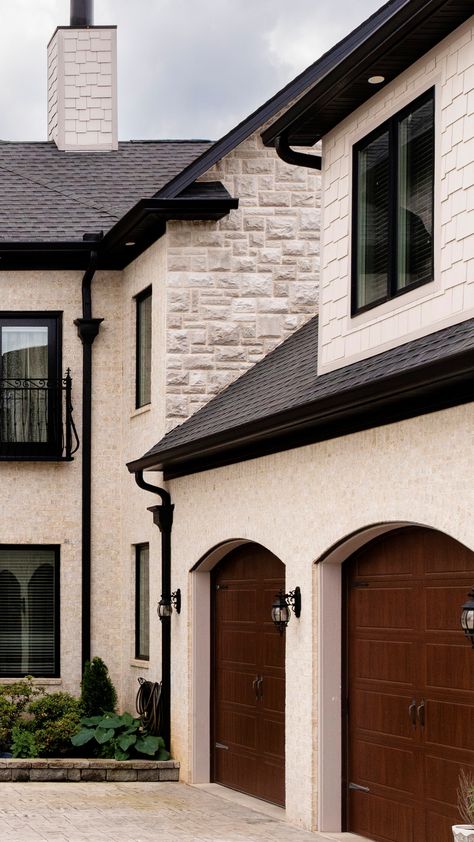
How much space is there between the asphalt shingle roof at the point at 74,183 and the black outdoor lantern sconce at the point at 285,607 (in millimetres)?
7455

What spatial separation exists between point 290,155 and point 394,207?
6.80ft

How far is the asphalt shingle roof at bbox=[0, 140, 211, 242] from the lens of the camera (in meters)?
18.7

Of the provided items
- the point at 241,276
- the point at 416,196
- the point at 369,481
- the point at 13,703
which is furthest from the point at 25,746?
the point at 416,196

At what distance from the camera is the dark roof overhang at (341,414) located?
9.14 meters

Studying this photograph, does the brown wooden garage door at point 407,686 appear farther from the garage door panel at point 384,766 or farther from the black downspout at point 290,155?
the black downspout at point 290,155

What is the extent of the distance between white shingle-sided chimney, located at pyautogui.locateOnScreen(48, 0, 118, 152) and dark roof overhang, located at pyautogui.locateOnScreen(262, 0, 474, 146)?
8.17 metres

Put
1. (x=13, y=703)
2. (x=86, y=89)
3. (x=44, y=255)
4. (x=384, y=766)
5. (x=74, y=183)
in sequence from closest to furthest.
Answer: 1. (x=384, y=766)
2. (x=13, y=703)
3. (x=44, y=255)
4. (x=74, y=183)
5. (x=86, y=89)

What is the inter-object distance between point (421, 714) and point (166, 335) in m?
7.51

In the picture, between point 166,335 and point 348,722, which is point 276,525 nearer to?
point 348,722

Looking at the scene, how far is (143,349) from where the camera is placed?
18.1m

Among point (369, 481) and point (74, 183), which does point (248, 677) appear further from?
point (74, 183)

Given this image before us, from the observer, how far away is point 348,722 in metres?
11.8

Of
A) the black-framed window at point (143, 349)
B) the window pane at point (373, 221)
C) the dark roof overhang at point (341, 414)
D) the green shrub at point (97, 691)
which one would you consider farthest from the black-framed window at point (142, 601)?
the window pane at point (373, 221)

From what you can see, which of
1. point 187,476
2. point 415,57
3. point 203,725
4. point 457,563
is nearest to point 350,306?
point 415,57
